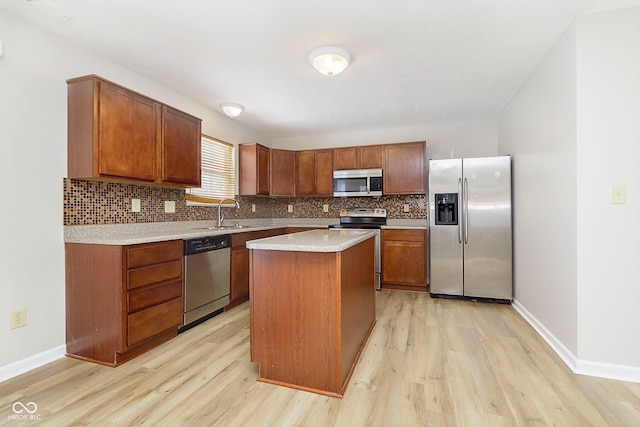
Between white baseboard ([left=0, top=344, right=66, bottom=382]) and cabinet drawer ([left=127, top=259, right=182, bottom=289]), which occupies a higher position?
cabinet drawer ([left=127, top=259, right=182, bottom=289])

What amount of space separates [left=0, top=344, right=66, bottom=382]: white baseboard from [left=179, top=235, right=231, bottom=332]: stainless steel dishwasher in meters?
0.85

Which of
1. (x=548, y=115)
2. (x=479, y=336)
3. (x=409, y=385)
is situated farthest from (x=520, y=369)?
(x=548, y=115)

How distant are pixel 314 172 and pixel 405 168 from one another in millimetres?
1453

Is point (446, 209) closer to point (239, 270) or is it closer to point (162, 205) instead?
point (239, 270)

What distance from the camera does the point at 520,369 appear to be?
2078mm

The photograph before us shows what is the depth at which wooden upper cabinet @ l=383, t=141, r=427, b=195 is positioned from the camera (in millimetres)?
4387

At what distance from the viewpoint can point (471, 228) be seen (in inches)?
145

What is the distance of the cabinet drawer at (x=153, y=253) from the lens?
7.34 ft

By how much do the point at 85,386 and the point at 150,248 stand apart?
0.95 m

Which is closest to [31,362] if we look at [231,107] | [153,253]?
[153,253]

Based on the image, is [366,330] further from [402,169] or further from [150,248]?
[402,169]

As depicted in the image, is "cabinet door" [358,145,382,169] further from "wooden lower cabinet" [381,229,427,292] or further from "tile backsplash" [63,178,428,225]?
"wooden lower cabinet" [381,229,427,292]

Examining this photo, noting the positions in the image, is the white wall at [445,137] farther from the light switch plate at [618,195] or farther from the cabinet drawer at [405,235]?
the light switch plate at [618,195]

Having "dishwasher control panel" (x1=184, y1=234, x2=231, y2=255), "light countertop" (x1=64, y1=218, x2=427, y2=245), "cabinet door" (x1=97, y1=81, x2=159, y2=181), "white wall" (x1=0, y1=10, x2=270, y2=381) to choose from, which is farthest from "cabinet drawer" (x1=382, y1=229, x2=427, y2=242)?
"white wall" (x1=0, y1=10, x2=270, y2=381)
